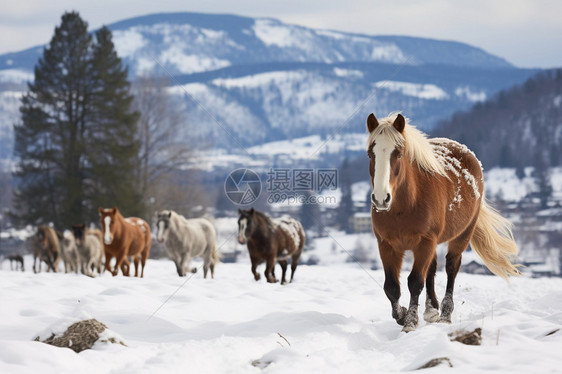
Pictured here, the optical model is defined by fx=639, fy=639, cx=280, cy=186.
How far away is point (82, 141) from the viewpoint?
31.5 m

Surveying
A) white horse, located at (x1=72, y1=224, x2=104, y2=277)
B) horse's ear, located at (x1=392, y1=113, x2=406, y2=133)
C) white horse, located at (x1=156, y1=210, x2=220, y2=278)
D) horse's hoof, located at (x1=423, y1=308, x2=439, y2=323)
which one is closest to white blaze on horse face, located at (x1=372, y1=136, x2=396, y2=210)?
horse's ear, located at (x1=392, y1=113, x2=406, y2=133)

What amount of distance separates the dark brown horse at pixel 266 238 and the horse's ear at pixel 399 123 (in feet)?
24.5

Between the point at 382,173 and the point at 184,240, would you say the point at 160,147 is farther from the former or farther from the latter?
the point at 382,173

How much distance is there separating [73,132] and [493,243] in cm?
2719

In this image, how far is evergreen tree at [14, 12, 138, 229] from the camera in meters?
31.3

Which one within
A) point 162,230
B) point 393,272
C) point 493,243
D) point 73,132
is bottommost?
point 162,230

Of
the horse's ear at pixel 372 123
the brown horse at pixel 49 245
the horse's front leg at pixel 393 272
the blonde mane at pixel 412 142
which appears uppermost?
the horse's ear at pixel 372 123

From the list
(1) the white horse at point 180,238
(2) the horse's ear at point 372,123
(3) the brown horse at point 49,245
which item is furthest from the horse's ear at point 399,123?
(3) the brown horse at point 49,245

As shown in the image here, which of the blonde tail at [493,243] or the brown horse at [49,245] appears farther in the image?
the brown horse at [49,245]

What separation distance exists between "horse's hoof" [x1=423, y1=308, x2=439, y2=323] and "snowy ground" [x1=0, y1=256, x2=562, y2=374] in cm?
42

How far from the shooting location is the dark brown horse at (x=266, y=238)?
14.1 metres

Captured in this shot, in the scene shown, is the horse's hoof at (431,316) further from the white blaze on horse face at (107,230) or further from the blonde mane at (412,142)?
the white blaze on horse face at (107,230)

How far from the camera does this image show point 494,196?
129250 millimetres

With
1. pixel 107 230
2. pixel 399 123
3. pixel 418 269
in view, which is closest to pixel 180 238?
pixel 107 230
